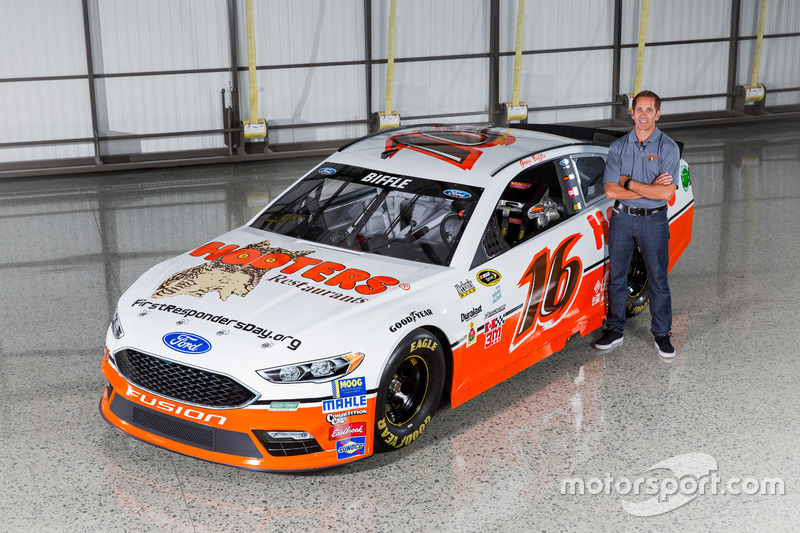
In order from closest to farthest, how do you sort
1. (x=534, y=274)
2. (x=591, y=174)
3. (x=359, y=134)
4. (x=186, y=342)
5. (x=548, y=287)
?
(x=186, y=342)
(x=534, y=274)
(x=548, y=287)
(x=591, y=174)
(x=359, y=134)

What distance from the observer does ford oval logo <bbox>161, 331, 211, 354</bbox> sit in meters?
4.31

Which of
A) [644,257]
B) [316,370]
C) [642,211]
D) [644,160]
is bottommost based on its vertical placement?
[316,370]

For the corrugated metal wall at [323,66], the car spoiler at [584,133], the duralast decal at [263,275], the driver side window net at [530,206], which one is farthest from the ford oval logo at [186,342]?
the corrugated metal wall at [323,66]

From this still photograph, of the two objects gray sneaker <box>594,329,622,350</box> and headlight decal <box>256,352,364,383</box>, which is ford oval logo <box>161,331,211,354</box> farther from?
gray sneaker <box>594,329,622,350</box>

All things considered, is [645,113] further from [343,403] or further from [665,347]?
[343,403]

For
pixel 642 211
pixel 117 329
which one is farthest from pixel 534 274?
pixel 117 329

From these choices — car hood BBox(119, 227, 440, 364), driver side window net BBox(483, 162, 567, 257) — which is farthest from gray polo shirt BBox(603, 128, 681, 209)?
car hood BBox(119, 227, 440, 364)

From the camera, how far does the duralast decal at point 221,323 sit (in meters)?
4.33

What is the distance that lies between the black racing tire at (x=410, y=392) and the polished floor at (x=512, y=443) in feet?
0.58

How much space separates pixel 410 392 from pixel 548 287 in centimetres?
121

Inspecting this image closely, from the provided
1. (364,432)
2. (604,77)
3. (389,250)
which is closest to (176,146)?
(604,77)

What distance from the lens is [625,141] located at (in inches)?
228

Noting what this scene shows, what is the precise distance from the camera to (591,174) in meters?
6.15

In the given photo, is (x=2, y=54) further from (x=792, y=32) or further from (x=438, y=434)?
(x=792, y=32)
